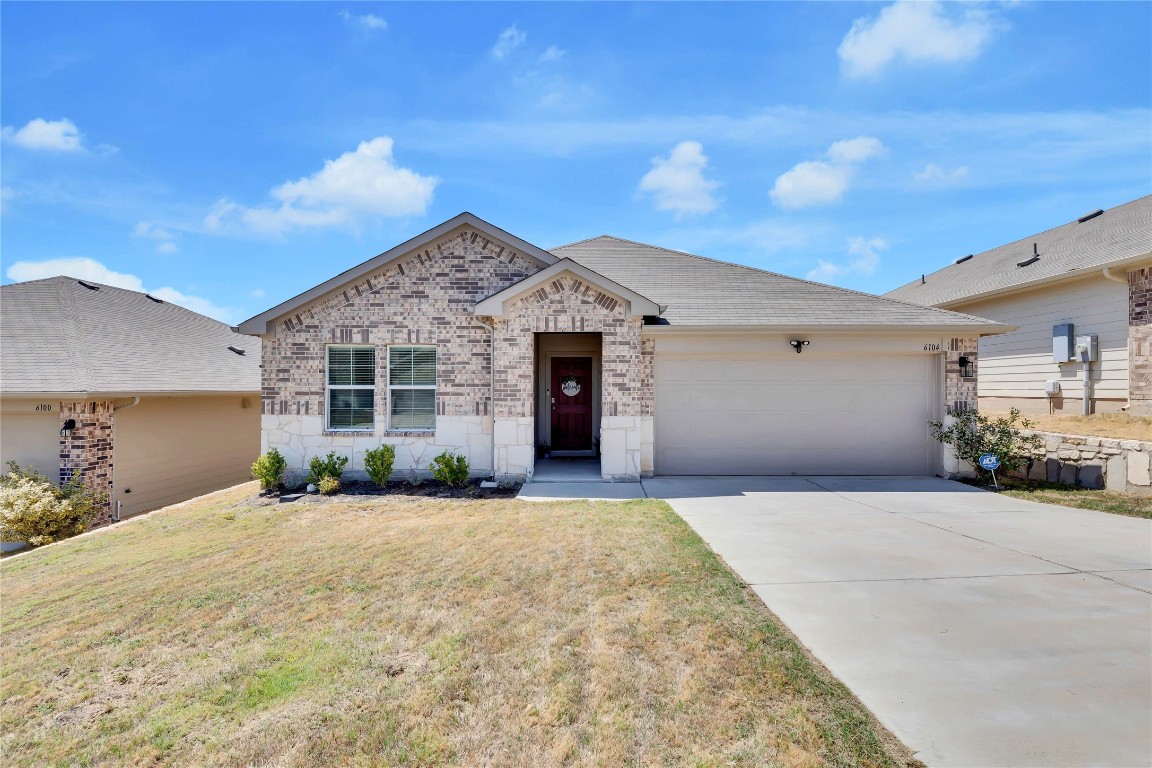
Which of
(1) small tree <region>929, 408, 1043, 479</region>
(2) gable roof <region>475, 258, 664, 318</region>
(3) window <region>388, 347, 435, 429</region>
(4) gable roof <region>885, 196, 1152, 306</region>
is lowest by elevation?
(1) small tree <region>929, 408, 1043, 479</region>

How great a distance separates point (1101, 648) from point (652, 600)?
3.05m

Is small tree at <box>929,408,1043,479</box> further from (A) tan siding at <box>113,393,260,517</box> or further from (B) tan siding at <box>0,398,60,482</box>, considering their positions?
(B) tan siding at <box>0,398,60,482</box>

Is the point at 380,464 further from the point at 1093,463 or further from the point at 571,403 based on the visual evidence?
the point at 1093,463

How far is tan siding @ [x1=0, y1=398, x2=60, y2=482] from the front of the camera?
380 inches

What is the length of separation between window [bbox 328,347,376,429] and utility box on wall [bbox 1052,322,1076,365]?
50.5 ft

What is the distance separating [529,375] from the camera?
9297 millimetres

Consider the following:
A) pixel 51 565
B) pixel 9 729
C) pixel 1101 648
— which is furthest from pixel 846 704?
pixel 51 565

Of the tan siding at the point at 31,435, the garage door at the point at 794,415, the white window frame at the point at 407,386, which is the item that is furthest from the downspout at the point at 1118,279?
the tan siding at the point at 31,435

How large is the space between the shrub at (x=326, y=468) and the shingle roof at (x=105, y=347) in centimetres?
412

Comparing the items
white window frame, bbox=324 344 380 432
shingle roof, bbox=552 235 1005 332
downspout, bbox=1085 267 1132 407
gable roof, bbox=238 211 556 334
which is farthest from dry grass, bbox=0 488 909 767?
downspout, bbox=1085 267 1132 407

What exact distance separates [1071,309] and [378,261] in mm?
15560

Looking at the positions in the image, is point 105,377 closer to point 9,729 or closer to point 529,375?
point 529,375

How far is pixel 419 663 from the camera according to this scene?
3.51 m

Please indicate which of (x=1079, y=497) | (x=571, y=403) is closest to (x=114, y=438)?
(x=571, y=403)
